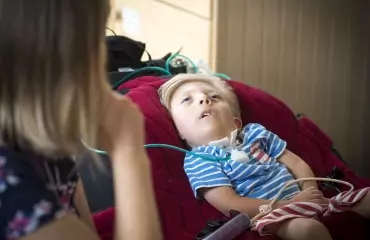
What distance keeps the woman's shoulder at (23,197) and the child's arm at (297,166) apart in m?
0.89

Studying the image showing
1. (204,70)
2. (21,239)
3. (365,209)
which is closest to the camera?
(21,239)

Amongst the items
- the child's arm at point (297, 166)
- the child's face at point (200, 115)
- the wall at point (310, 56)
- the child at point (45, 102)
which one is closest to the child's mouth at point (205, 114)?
the child's face at point (200, 115)

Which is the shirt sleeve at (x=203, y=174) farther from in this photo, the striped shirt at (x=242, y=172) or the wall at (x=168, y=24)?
the wall at (x=168, y=24)

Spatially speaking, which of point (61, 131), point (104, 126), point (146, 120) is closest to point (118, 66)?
point (146, 120)

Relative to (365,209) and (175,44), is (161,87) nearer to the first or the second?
(365,209)

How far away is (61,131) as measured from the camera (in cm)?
74

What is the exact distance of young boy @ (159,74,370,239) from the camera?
4.25ft

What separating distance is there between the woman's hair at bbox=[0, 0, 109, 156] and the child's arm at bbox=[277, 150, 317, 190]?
0.88 metres

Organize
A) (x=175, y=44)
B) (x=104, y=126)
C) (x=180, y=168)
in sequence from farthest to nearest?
(x=175, y=44)
(x=180, y=168)
(x=104, y=126)

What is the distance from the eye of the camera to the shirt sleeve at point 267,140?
61.6 inches

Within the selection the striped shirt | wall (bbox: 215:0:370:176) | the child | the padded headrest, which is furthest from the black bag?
the child

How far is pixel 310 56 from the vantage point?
2674 millimetres

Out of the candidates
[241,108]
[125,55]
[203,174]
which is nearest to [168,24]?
[125,55]

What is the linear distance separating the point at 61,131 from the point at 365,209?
830 mm
